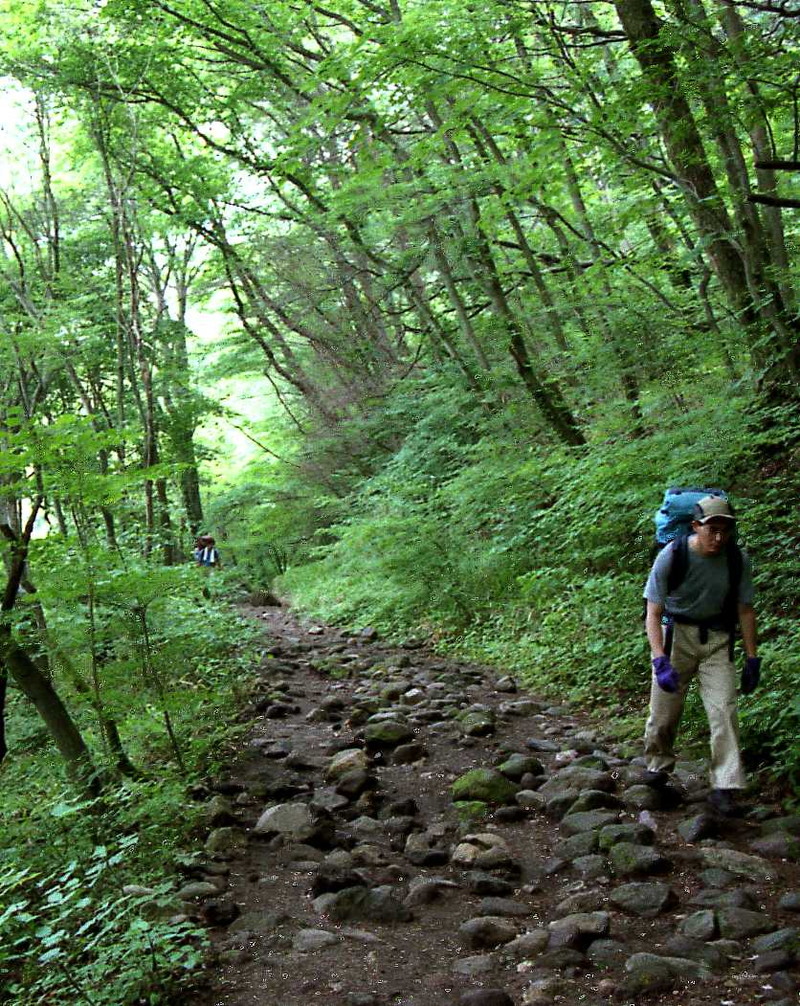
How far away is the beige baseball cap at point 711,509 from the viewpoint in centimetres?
507

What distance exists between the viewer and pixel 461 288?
1569 centimetres

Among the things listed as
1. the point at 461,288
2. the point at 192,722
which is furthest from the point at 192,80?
the point at 192,722

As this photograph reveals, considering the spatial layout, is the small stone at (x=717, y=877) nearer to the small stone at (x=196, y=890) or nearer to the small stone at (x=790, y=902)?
the small stone at (x=790, y=902)

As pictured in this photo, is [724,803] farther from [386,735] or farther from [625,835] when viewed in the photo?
[386,735]

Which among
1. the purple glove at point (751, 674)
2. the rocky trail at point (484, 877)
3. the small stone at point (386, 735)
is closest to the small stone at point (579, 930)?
the rocky trail at point (484, 877)

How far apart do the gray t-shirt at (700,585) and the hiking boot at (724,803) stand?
3.31 ft

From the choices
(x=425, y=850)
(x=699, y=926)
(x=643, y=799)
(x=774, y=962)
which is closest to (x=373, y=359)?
(x=643, y=799)

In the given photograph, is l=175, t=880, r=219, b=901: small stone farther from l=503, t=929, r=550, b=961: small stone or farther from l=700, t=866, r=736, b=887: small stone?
l=700, t=866, r=736, b=887: small stone

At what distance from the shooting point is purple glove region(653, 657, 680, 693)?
5266 mm

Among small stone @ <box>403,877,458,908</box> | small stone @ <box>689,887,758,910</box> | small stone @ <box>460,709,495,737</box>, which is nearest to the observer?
small stone @ <box>689,887,758,910</box>

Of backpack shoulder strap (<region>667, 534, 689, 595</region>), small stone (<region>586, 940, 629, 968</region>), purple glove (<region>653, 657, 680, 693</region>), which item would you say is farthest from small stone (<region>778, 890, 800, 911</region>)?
backpack shoulder strap (<region>667, 534, 689, 595</region>)

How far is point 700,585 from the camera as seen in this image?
5312 mm

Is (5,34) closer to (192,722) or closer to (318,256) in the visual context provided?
(318,256)

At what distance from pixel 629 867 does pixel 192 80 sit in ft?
53.3
